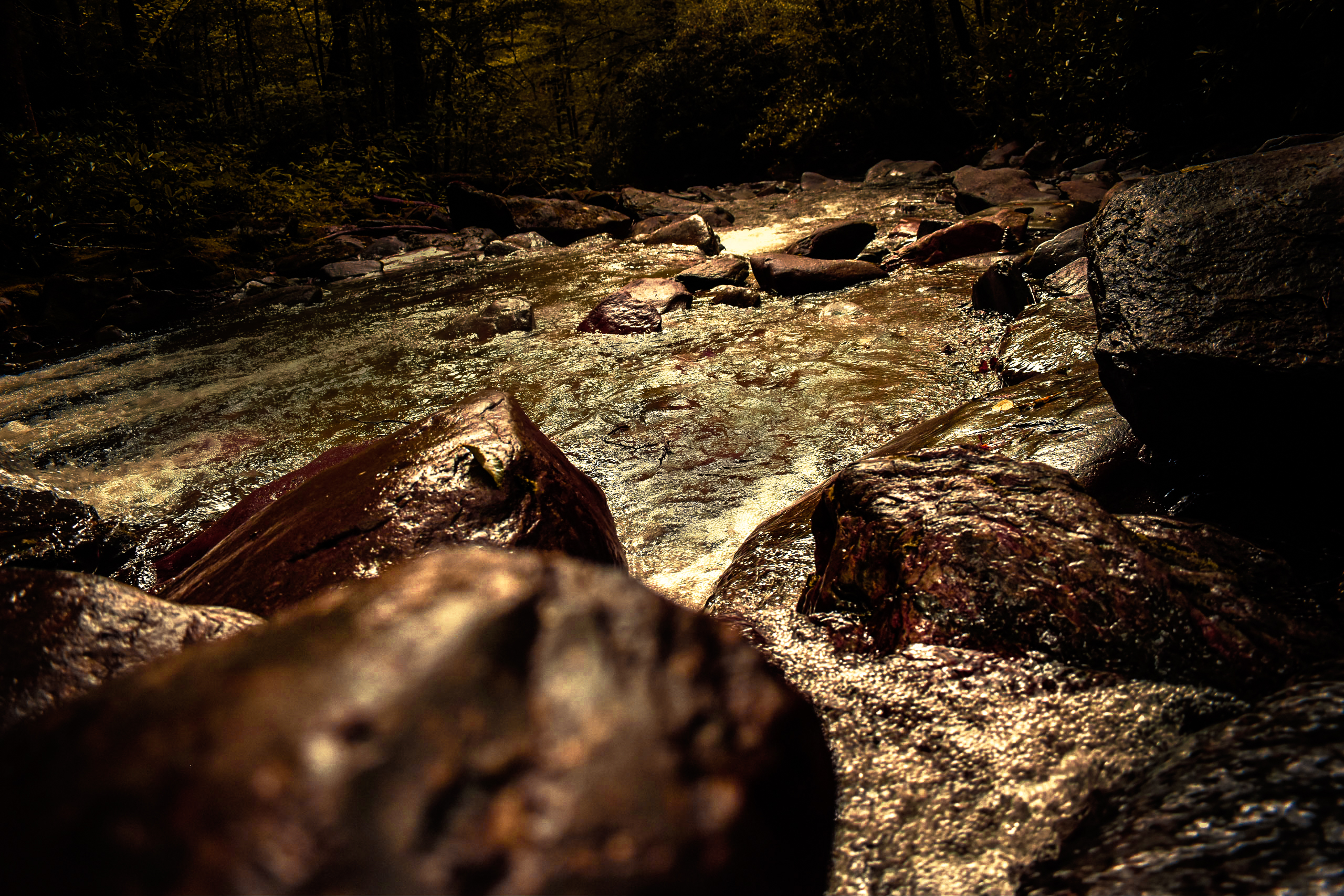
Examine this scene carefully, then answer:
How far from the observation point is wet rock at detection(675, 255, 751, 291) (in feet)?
23.1

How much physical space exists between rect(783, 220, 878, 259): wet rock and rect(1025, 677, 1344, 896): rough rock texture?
6604 millimetres

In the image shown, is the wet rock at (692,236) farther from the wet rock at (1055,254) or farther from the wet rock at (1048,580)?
the wet rock at (1048,580)

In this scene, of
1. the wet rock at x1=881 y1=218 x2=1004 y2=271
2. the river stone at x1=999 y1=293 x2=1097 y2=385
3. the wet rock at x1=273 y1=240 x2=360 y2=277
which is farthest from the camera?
the wet rock at x1=273 y1=240 x2=360 y2=277

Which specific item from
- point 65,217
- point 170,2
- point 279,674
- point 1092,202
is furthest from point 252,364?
point 170,2

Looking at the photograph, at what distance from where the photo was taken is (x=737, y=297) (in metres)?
6.59

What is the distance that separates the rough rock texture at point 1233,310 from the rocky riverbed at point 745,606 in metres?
0.01

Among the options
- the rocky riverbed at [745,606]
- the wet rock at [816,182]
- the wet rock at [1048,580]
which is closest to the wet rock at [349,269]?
the rocky riverbed at [745,606]

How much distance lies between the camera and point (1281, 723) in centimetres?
124

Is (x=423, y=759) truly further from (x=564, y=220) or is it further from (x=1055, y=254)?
(x=564, y=220)

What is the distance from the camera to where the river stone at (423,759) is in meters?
0.69

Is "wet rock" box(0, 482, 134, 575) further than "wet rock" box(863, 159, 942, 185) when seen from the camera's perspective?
No

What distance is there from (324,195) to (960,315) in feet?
36.5

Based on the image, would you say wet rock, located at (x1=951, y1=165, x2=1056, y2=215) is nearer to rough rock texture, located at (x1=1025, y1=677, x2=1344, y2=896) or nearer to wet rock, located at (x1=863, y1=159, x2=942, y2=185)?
wet rock, located at (x1=863, y1=159, x2=942, y2=185)

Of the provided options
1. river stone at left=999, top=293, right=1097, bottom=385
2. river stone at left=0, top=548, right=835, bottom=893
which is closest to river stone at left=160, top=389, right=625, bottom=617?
river stone at left=0, top=548, right=835, bottom=893
